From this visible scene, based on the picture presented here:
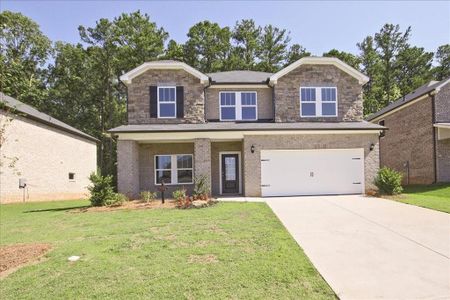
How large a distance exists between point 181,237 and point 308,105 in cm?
1161

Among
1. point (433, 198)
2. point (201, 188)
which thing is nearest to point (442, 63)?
point (433, 198)

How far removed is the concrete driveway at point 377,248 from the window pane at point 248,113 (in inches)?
275

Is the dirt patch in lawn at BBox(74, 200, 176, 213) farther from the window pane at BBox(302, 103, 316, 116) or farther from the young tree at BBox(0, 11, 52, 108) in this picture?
the young tree at BBox(0, 11, 52, 108)

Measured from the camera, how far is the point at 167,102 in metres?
15.6

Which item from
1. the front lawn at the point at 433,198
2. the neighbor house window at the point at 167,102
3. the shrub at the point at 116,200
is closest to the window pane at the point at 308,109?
the front lawn at the point at 433,198

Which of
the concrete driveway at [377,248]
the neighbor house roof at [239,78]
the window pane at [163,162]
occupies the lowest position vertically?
the concrete driveway at [377,248]

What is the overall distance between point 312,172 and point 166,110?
8488mm

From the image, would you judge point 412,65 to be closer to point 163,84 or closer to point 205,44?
point 205,44

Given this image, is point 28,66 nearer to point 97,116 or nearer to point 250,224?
point 97,116

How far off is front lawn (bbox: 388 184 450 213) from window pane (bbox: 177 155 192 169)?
34.4 feet

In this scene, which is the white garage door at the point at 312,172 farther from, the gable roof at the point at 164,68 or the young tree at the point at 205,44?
the young tree at the point at 205,44

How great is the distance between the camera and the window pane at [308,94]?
15.8m

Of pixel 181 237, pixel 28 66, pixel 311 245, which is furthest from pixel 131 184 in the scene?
pixel 28 66

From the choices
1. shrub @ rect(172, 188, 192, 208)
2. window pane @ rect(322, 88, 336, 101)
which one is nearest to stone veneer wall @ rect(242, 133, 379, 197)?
window pane @ rect(322, 88, 336, 101)
